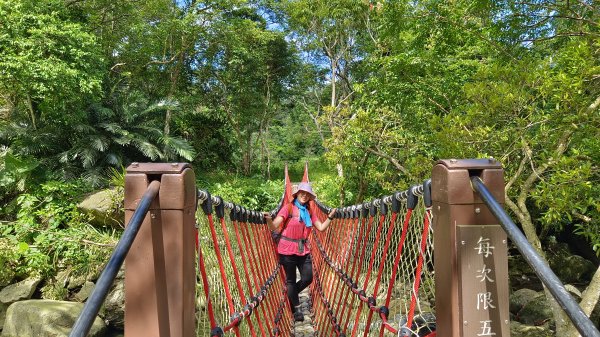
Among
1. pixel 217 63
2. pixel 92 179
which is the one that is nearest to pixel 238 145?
pixel 217 63

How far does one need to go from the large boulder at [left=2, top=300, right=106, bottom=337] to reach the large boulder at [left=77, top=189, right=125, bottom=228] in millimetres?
1501

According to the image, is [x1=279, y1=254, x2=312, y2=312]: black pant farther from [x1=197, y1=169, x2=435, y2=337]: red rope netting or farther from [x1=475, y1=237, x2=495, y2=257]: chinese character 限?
[x1=475, y1=237, x2=495, y2=257]: chinese character 限

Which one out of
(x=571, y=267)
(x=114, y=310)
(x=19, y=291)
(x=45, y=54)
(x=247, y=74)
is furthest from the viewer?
(x=247, y=74)

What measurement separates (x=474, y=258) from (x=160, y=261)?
1.94 feet

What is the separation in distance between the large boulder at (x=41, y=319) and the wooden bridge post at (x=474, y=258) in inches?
169

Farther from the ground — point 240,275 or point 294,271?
point 240,275

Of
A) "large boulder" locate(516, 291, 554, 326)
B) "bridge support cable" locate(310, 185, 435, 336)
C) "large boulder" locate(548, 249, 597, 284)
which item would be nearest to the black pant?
"bridge support cable" locate(310, 185, 435, 336)

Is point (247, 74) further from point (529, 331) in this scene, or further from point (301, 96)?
point (529, 331)

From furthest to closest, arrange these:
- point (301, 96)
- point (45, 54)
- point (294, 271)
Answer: point (301, 96) → point (45, 54) → point (294, 271)

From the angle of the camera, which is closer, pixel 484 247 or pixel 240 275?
pixel 484 247

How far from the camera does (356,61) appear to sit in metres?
10.5

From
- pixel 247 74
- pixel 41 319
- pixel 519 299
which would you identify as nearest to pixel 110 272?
pixel 41 319

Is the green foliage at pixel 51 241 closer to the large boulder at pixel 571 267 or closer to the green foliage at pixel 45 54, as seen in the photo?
the green foliage at pixel 45 54

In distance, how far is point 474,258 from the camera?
0.78m
